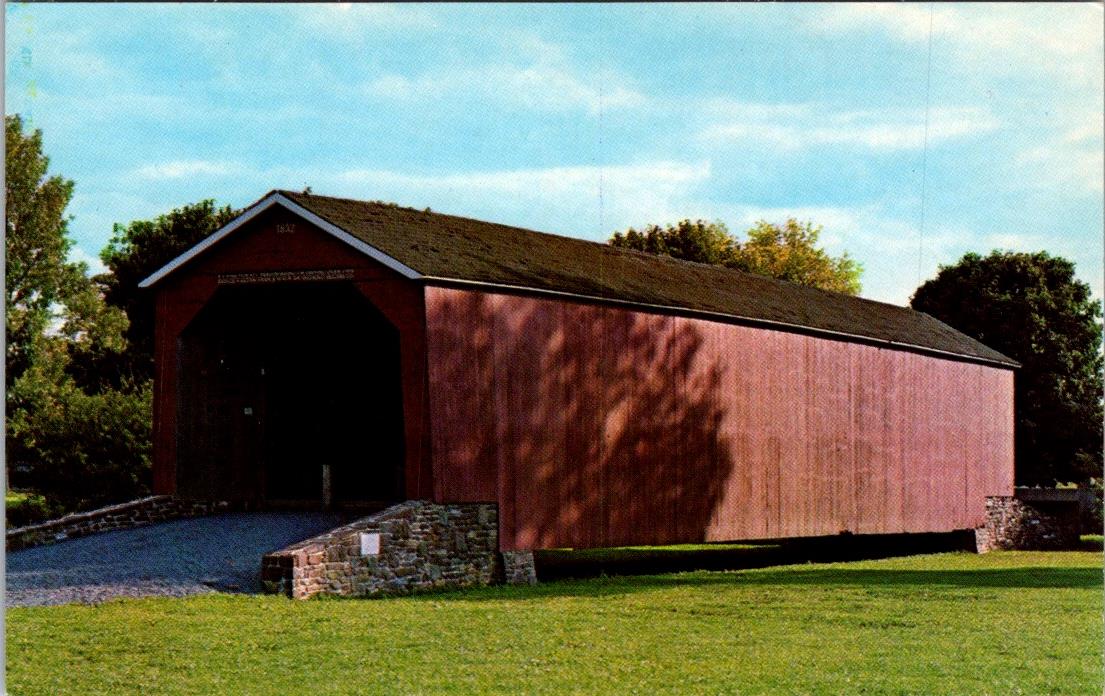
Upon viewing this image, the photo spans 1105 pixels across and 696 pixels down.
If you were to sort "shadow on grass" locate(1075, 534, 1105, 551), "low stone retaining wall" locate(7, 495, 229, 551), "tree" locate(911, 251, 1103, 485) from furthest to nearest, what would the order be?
"tree" locate(911, 251, 1103, 485), "shadow on grass" locate(1075, 534, 1105, 551), "low stone retaining wall" locate(7, 495, 229, 551)

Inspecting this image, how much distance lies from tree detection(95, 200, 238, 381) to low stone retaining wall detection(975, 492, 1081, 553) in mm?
29194

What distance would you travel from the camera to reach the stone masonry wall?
19938 mm

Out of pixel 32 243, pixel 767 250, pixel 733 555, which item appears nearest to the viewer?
pixel 733 555

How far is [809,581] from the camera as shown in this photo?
2520 centimetres

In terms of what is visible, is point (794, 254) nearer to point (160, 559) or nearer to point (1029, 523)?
point (1029, 523)

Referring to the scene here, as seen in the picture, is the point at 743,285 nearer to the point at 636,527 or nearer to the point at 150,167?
the point at 636,527

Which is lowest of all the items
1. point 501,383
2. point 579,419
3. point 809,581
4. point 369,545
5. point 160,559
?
point 809,581

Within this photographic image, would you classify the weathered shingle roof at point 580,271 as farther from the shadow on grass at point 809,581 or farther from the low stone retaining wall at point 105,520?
the shadow on grass at point 809,581

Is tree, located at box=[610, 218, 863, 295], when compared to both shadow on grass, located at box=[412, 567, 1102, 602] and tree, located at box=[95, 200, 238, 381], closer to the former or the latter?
tree, located at box=[95, 200, 238, 381]

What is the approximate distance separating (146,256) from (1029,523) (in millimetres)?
32764

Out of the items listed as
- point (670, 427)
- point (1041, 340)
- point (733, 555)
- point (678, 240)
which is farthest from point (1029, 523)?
point (678, 240)

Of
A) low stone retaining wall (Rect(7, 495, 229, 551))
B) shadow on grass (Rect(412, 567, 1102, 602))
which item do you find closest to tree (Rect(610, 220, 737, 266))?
shadow on grass (Rect(412, 567, 1102, 602))

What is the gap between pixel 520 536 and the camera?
2391 centimetres

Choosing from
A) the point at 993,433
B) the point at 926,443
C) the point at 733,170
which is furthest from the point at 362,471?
the point at 993,433
